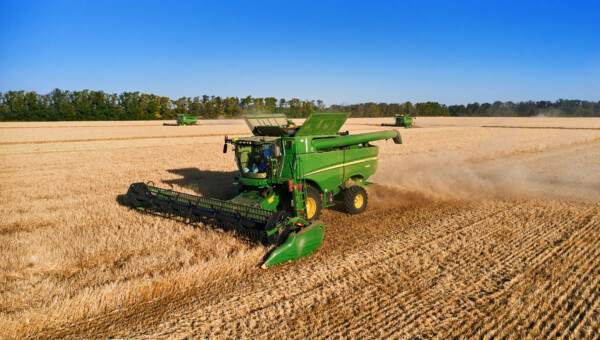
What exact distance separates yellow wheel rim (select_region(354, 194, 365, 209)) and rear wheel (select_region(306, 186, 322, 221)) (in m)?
1.28

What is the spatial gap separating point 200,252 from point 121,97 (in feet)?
265

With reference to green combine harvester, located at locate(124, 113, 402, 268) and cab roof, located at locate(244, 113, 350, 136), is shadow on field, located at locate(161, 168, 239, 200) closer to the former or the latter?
green combine harvester, located at locate(124, 113, 402, 268)

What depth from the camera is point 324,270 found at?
5.36 m

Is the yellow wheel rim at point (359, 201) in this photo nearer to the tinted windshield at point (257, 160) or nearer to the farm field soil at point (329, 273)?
the farm field soil at point (329, 273)

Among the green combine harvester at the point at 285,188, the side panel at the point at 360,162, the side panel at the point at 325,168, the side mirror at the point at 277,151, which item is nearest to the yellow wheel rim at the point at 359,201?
the green combine harvester at the point at 285,188

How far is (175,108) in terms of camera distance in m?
76.8

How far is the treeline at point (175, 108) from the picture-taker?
68.3 metres

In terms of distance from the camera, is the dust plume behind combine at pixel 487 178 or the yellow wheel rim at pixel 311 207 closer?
the yellow wheel rim at pixel 311 207

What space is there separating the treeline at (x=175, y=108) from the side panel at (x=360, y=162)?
1965 inches

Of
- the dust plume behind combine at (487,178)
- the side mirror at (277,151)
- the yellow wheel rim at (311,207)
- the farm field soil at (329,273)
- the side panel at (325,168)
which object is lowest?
the farm field soil at (329,273)

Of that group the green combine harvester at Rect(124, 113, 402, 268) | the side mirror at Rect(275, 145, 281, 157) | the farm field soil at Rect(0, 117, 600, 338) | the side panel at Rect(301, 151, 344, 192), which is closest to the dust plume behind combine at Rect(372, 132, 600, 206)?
the farm field soil at Rect(0, 117, 600, 338)

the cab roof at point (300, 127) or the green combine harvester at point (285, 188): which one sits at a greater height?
the cab roof at point (300, 127)

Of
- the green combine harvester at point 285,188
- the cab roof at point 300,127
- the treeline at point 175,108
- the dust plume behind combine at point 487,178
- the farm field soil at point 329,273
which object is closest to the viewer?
the farm field soil at point 329,273

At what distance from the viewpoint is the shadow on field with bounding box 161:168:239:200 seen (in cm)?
1033
